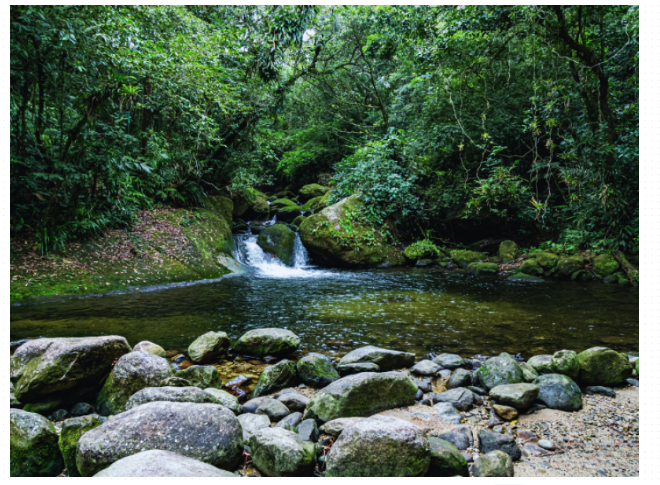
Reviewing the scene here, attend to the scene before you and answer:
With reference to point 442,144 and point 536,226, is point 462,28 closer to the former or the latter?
point 442,144

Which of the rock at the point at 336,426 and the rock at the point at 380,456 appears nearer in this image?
the rock at the point at 380,456

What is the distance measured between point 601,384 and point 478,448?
6.31ft

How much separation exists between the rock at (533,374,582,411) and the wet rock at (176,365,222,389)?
2975mm

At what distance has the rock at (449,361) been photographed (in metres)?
3.74

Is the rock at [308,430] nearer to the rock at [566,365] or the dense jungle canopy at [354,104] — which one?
the rock at [566,365]

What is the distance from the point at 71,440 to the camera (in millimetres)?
2088

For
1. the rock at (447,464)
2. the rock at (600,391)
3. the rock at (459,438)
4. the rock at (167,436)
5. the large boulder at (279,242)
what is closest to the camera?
the rock at (167,436)

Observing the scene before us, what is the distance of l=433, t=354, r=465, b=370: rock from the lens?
→ 12.3ft

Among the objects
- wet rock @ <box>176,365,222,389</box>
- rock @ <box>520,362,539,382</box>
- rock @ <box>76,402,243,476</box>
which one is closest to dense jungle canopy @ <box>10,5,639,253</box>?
wet rock @ <box>176,365,222,389</box>

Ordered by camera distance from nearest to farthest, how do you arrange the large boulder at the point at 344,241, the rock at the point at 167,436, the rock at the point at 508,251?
the rock at the point at 167,436 → the rock at the point at 508,251 → the large boulder at the point at 344,241

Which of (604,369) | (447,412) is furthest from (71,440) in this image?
(604,369)

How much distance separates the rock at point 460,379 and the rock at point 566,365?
2.91 ft

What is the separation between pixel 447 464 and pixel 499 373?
5.10 ft

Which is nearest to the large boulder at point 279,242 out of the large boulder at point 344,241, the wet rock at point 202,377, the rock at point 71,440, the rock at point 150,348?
the large boulder at point 344,241
